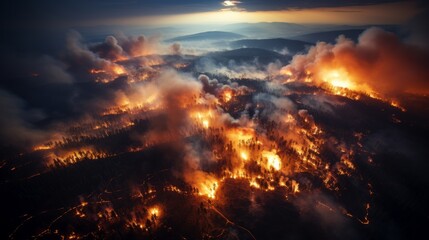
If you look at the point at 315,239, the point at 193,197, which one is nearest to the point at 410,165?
the point at 315,239

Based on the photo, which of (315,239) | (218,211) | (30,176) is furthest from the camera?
(30,176)

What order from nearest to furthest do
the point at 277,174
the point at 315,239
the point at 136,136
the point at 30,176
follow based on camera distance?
the point at 315,239 < the point at 277,174 < the point at 30,176 < the point at 136,136

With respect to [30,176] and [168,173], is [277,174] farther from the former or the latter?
[30,176]

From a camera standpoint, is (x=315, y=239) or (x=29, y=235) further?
(x=29, y=235)

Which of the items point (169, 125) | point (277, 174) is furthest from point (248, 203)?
point (169, 125)

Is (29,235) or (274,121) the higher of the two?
(274,121)

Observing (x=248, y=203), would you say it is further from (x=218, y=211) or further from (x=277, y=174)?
(x=277, y=174)
